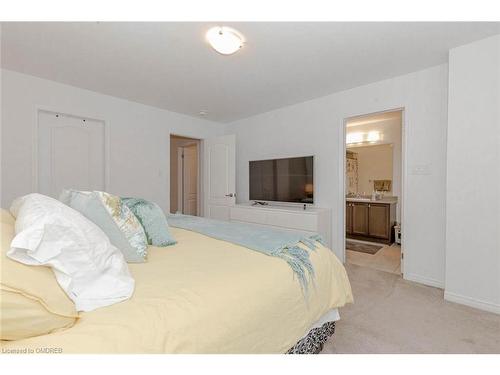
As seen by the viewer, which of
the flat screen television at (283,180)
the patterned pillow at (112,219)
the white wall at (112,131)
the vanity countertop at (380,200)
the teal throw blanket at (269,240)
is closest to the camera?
the patterned pillow at (112,219)

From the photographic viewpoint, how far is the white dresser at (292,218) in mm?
3250

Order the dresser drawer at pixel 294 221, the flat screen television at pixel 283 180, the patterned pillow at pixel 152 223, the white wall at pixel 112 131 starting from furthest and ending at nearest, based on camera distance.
A: 1. the flat screen television at pixel 283 180
2. the dresser drawer at pixel 294 221
3. the white wall at pixel 112 131
4. the patterned pillow at pixel 152 223

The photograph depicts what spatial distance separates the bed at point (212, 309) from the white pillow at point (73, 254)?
8 centimetres

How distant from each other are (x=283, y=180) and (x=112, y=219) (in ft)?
9.62

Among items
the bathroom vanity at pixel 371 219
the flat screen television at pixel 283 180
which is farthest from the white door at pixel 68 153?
the bathroom vanity at pixel 371 219

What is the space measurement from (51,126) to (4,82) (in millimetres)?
584

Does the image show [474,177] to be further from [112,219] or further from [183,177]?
[183,177]

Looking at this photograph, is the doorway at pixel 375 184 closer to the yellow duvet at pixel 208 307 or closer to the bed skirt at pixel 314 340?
the bed skirt at pixel 314 340

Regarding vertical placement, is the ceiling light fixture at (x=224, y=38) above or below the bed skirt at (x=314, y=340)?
above

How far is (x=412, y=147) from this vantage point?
2.81 meters

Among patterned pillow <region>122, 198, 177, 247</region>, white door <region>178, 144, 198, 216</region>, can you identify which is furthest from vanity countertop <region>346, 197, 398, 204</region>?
patterned pillow <region>122, 198, 177, 247</region>

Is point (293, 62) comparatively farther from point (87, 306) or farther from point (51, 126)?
point (51, 126)

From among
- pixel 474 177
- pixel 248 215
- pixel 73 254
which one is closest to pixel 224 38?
pixel 73 254

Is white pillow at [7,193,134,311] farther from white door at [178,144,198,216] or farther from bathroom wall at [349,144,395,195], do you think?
bathroom wall at [349,144,395,195]
